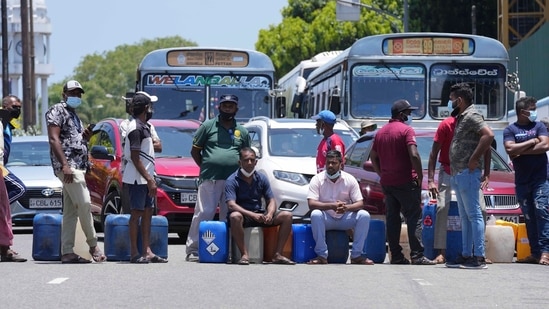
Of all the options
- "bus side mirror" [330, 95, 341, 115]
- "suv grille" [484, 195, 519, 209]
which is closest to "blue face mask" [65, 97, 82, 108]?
"suv grille" [484, 195, 519, 209]

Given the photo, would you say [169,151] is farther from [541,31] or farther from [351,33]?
[351,33]

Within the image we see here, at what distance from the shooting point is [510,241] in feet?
52.6

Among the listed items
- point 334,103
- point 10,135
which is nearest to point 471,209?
point 10,135

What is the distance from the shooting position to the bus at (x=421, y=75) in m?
24.6

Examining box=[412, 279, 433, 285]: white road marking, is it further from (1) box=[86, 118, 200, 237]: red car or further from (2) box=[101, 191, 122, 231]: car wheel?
(2) box=[101, 191, 122, 231]: car wheel

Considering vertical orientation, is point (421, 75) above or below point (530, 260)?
above

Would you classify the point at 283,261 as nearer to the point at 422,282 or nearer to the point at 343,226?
the point at 343,226

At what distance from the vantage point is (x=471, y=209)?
49.3 feet

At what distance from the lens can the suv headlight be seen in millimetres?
18922

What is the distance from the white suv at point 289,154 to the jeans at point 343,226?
286 cm

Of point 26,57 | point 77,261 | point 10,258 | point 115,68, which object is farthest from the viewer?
point 115,68

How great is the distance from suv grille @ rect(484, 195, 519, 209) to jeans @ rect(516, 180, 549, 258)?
42.8 inches

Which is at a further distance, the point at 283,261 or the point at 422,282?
the point at 283,261

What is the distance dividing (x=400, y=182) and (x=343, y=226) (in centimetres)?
79
